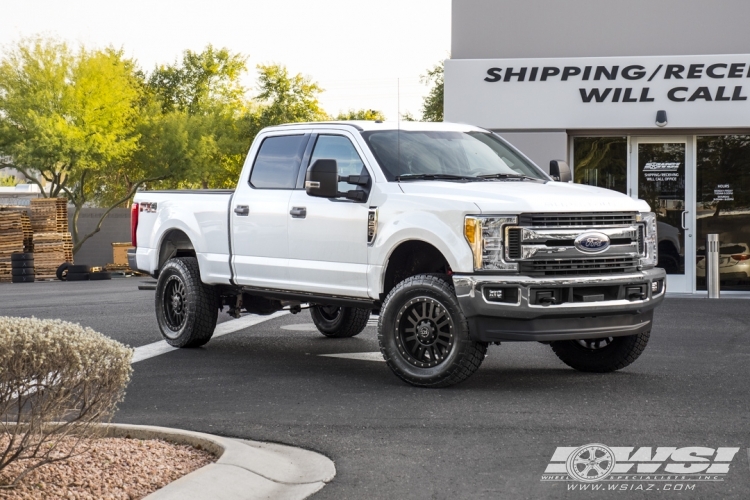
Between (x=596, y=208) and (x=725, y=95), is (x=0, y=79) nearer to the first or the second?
(x=725, y=95)

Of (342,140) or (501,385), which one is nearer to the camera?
(501,385)

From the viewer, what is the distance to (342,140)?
10.4m

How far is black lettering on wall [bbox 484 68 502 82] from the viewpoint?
20.7 m

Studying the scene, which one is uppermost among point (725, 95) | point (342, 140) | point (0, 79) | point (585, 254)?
point (0, 79)

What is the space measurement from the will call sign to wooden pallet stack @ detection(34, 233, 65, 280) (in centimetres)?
1902

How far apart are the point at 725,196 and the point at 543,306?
42.1ft

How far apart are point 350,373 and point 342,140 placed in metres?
2.16

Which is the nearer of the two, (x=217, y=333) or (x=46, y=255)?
(x=217, y=333)

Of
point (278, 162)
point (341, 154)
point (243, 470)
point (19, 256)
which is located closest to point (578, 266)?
point (341, 154)

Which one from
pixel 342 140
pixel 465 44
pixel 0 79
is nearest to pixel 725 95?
pixel 465 44

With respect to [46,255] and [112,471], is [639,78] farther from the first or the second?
[46,255]

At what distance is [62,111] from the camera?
133 feet

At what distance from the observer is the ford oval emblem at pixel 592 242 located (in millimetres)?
8898

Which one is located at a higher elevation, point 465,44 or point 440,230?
point 465,44
